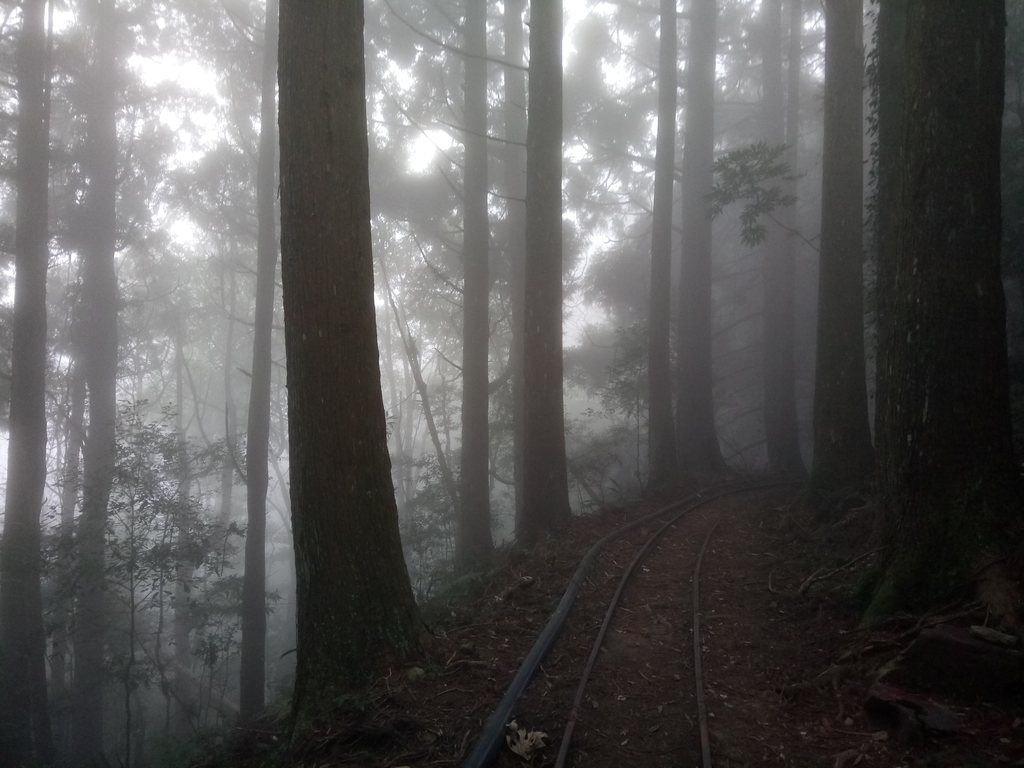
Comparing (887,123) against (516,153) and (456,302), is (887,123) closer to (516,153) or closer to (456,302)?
(516,153)

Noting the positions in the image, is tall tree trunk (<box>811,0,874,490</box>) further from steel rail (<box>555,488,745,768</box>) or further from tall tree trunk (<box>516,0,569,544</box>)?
tall tree trunk (<box>516,0,569,544</box>)

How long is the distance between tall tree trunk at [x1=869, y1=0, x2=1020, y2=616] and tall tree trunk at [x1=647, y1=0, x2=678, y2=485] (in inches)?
391

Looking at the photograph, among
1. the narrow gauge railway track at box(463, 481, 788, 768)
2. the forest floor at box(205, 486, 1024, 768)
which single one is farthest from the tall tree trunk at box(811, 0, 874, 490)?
the narrow gauge railway track at box(463, 481, 788, 768)

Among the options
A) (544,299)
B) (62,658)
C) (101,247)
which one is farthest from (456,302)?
(62,658)

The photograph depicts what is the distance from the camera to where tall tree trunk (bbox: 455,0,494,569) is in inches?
518

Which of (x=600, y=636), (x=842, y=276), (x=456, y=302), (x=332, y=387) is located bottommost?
(x=600, y=636)

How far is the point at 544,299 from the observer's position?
1007 cm

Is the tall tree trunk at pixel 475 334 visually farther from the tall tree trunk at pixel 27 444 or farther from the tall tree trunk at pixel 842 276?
the tall tree trunk at pixel 27 444

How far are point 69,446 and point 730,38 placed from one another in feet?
91.4

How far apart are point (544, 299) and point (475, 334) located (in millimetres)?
3597

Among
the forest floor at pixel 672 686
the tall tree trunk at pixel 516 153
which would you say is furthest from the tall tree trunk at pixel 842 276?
the tall tree trunk at pixel 516 153

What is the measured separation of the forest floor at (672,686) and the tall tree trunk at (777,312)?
441 inches

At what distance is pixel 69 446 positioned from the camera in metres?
22.6

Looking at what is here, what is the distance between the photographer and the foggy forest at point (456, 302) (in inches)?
189
